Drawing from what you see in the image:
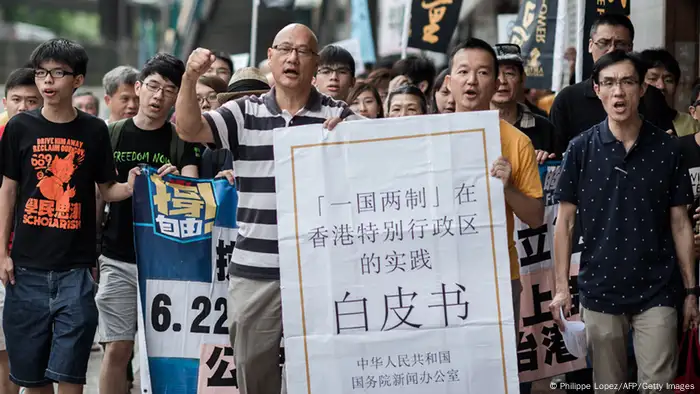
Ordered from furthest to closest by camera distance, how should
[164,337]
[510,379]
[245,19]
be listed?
[245,19] < [164,337] < [510,379]

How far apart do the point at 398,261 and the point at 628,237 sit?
1.27m

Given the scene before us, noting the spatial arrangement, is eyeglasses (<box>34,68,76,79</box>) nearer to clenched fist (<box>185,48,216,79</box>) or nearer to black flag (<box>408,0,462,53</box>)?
clenched fist (<box>185,48,216,79</box>)

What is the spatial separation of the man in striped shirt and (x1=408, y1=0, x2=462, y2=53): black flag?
6370mm

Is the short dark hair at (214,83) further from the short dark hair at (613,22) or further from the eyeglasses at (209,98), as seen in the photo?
the short dark hair at (613,22)

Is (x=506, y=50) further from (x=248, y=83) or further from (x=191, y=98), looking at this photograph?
(x=191, y=98)

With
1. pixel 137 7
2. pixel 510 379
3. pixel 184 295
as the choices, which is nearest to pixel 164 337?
pixel 184 295

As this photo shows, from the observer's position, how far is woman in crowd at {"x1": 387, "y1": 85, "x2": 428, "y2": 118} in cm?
773

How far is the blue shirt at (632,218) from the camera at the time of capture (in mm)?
5953

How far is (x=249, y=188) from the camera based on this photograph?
5801 millimetres

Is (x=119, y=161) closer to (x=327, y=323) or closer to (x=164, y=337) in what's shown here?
(x=164, y=337)

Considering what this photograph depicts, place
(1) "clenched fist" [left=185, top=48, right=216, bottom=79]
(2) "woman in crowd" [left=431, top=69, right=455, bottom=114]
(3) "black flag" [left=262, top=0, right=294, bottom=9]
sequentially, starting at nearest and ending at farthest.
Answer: (1) "clenched fist" [left=185, top=48, right=216, bottom=79] < (2) "woman in crowd" [left=431, top=69, right=455, bottom=114] < (3) "black flag" [left=262, top=0, right=294, bottom=9]

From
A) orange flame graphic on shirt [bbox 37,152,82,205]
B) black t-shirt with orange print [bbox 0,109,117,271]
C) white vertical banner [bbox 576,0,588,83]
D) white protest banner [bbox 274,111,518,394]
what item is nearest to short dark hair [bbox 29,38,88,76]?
black t-shirt with orange print [bbox 0,109,117,271]

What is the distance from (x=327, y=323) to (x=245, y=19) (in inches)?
1523

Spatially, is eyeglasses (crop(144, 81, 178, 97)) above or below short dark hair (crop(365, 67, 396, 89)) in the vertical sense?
below
